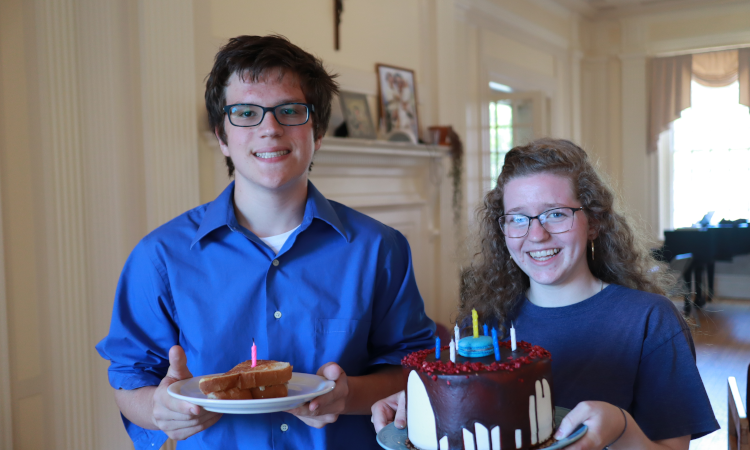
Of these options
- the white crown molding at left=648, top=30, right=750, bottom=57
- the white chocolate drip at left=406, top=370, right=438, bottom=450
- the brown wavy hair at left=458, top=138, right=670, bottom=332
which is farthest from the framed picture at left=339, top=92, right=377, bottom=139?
the white crown molding at left=648, top=30, right=750, bottom=57

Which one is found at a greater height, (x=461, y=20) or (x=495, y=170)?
(x=461, y=20)

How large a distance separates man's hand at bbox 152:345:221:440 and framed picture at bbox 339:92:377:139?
291cm

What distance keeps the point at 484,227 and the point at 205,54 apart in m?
2.05

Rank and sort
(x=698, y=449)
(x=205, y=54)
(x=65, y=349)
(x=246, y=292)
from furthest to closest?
1. (x=698, y=449)
2. (x=205, y=54)
3. (x=65, y=349)
4. (x=246, y=292)

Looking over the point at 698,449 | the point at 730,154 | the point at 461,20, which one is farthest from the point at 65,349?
the point at 730,154

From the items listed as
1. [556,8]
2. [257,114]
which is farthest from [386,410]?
[556,8]

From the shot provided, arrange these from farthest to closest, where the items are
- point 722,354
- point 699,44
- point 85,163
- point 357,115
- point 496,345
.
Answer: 1. point 699,44
2. point 722,354
3. point 357,115
4. point 85,163
5. point 496,345

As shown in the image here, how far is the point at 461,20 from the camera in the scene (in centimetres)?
553

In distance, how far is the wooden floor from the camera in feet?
11.9

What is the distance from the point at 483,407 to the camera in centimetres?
100

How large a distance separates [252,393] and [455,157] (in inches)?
161

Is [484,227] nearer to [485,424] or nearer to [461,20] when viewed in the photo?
[485,424]

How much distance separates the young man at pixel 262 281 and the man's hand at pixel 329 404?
0.23 feet

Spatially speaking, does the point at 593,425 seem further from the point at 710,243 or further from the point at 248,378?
the point at 710,243
